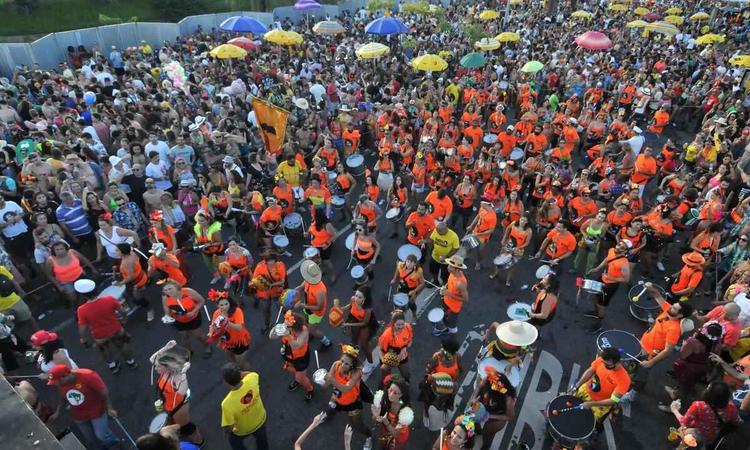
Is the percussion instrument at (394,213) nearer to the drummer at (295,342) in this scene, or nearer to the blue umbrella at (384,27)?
the drummer at (295,342)

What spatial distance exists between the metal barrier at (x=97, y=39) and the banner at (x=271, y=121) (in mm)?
15985

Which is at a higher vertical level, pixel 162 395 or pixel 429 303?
pixel 162 395

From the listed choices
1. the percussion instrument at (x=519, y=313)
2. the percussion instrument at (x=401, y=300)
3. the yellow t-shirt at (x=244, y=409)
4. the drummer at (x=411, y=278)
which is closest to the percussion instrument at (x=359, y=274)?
the drummer at (x=411, y=278)

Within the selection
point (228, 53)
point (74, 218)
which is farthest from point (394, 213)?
point (228, 53)

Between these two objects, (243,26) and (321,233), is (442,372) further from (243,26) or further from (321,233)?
(243,26)

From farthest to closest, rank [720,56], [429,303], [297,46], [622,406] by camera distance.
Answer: [297,46]
[720,56]
[429,303]
[622,406]

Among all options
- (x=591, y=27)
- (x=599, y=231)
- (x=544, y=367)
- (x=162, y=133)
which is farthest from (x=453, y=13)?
(x=544, y=367)

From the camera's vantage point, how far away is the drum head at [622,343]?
5902 millimetres

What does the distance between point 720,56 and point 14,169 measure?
93.9ft

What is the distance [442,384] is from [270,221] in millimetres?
4915

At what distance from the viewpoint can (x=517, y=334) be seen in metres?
5.43

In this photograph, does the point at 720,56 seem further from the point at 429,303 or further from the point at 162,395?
the point at 162,395

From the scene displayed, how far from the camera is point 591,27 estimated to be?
3033 cm

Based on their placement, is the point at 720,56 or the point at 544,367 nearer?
the point at 544,367
